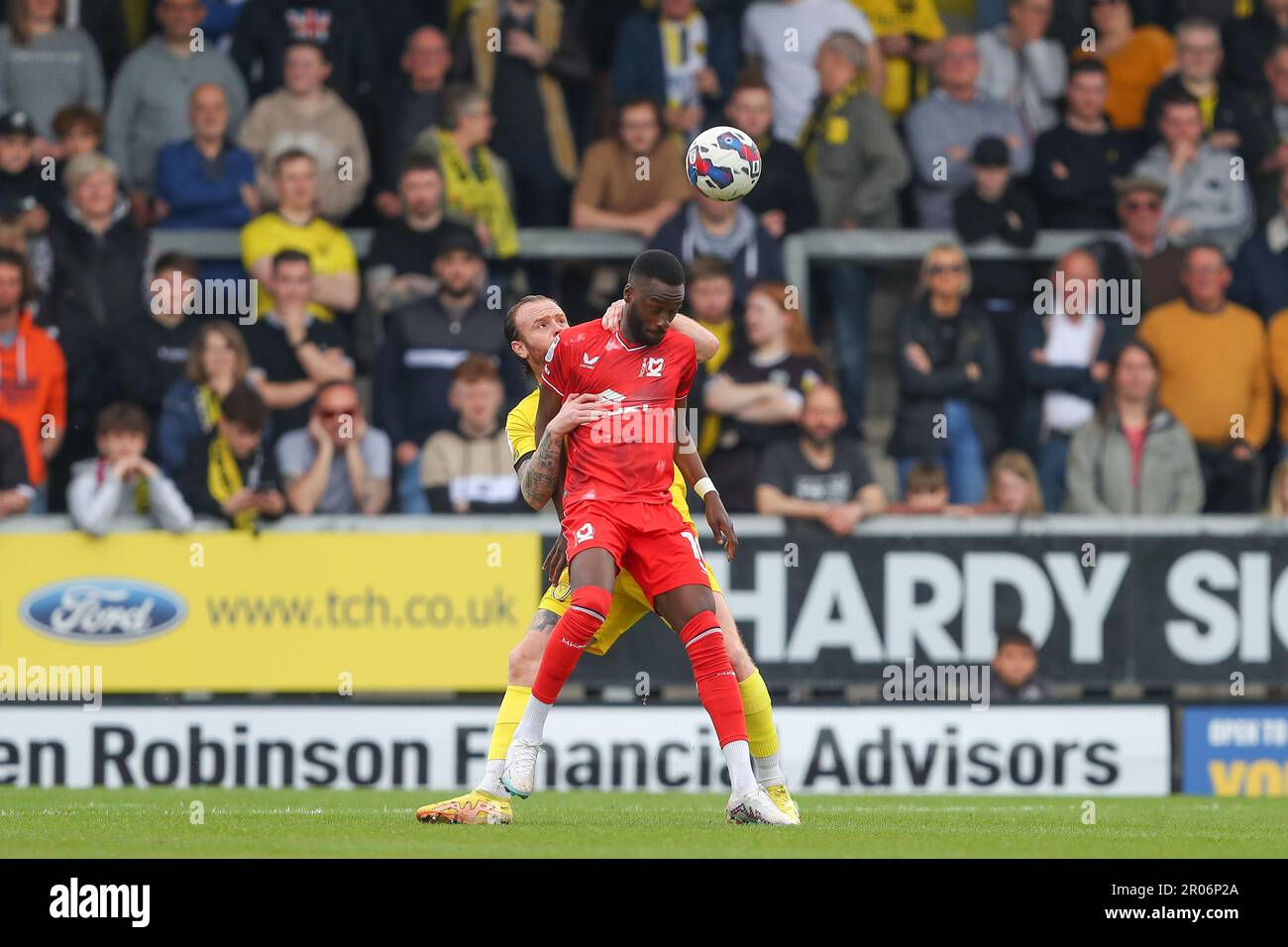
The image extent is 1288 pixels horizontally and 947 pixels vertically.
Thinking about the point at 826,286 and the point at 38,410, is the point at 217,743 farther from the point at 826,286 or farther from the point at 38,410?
the point at 826,286

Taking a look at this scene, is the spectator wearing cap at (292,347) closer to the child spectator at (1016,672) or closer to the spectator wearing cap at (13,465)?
the spectator wearing cap at (13,465)

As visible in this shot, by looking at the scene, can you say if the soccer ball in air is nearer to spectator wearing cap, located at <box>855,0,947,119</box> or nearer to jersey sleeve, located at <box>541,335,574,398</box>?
jersey sleeve, located at <box>541,335,574,398</box>

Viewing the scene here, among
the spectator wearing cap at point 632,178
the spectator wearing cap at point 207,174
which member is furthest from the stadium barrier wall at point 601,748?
the spectator wearing cap at point 207,174

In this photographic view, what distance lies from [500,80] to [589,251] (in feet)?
5.10

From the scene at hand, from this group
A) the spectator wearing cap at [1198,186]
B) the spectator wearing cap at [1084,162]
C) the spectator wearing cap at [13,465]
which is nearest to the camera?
the spectator wearing cap at [13,465]

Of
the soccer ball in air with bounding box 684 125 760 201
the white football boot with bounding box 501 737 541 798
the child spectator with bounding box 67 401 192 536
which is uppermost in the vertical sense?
the soccer ball in air with bounding box 684 125 760 201

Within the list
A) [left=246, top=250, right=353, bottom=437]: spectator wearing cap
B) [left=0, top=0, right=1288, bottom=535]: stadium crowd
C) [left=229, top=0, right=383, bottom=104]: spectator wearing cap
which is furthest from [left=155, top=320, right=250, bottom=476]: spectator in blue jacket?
[left=229, top=0, right=383, bottom=104]: spectator wearing cap

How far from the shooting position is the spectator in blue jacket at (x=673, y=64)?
1773cm

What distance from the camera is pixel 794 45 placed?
58.2ft

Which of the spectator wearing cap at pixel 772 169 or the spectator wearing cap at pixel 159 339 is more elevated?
the spectator wearing cap at pixel 772 169

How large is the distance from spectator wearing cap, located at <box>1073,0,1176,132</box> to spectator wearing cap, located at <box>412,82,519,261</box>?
16.2ft

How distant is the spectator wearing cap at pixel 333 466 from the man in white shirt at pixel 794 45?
13.7 ft

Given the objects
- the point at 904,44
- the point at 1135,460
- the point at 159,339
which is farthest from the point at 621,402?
the point at 904,44

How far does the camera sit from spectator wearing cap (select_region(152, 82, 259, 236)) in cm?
1698
